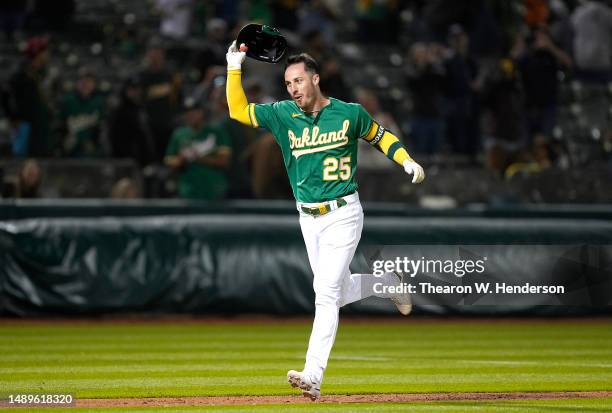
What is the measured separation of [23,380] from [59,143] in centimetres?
902

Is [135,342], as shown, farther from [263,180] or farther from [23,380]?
[263,180]

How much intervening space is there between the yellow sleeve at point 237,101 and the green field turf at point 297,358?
189 cm

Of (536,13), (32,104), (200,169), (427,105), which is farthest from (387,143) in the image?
(536,13)

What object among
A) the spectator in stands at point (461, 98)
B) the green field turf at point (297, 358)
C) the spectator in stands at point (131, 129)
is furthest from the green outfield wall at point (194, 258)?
the spectator in stands at point (461, 98)

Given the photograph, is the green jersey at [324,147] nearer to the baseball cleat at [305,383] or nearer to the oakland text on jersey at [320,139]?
the oakland text on jersey at [320,139]

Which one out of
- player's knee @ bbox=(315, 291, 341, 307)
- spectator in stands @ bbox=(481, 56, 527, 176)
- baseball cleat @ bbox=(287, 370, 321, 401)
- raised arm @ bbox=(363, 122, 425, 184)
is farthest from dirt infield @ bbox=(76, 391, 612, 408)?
spectator in stands @ bbox=(481, 56, 527, 176)

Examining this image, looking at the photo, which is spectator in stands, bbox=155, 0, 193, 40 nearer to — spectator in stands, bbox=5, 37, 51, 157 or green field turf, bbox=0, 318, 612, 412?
spectator in stands, bbox=5, 37, 51, 157

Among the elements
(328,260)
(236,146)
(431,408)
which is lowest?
(431,408)

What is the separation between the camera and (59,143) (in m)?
17.5

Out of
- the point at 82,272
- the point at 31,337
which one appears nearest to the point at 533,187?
the point at 82,272

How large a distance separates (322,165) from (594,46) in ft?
40.8

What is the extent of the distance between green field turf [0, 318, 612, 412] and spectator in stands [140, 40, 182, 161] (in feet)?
14.0

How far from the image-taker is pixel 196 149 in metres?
15.8

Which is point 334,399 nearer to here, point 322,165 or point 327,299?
point 327,299
